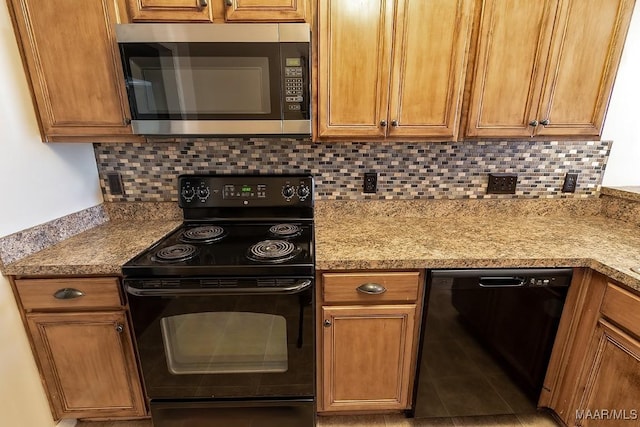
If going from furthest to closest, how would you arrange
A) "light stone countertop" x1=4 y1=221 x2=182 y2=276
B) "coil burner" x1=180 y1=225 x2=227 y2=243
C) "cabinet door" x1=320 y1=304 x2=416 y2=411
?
"coil burner" x1=180 y1=225 x2=227 y2=243, "cabinet door" x1=320 y1=304 x2=416 y2=411, "light stone countertop" x1=4 y1=221 x2=182 y2=276

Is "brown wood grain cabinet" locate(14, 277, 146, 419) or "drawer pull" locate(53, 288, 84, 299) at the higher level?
"drawer pull" locate(53, 288, 84, 299)

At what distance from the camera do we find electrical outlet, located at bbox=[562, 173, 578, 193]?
167cm

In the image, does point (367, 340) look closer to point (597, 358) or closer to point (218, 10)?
point (597, 358)

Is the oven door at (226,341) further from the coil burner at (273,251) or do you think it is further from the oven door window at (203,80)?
the oven door window at (203,80)

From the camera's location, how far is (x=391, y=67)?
49.8 inches

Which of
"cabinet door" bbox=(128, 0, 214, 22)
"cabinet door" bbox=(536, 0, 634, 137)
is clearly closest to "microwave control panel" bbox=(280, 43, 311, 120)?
"cabinet door" bbox=(128, 0, 214, 22)

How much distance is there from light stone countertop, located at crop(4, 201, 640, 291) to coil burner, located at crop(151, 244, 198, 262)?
137 millimetres

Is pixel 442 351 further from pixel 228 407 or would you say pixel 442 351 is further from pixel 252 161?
pixel 252 161

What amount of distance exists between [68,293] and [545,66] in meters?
2.22

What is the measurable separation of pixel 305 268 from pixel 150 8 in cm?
122

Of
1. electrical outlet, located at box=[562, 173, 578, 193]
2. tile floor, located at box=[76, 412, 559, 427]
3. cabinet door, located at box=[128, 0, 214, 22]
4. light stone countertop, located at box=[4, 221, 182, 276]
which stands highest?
cabinet door, located at box=[128, 0, 214, 22]

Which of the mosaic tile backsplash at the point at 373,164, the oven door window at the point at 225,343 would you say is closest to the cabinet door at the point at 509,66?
the mosaic tile backsplash at the point at 373,164

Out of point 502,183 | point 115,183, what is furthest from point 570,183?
point 115,183

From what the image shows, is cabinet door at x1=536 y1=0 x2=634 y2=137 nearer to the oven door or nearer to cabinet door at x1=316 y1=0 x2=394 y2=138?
cabinet door at x1=316 y1=0 x2=394 y2=138
